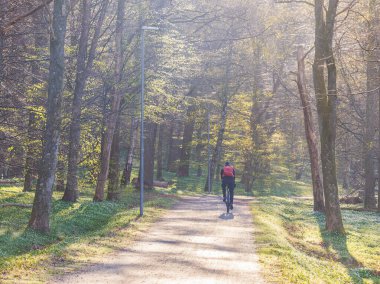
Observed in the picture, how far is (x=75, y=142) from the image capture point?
19406 mm

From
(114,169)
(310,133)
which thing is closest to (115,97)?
(114,169)

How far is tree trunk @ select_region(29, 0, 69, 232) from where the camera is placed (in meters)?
13.2

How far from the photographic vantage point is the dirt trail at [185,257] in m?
9.62

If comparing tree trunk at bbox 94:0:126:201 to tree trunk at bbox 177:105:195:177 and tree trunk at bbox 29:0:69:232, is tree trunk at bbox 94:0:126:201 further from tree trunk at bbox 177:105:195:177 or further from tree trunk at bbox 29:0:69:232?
tree trunk at bbox 177:105:195:177

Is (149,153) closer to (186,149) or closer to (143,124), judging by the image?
(143,124)

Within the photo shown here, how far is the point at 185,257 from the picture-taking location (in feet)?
38.5

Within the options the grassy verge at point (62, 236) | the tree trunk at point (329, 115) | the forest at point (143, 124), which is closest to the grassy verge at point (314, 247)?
the forest at point (143, 124)

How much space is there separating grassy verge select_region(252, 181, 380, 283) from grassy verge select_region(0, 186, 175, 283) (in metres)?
4.08

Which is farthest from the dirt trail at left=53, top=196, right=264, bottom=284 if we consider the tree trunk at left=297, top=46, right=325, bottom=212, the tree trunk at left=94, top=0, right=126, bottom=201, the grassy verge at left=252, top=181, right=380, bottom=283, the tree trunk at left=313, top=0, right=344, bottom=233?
the tree trunk at left=297, top=46, right=325, bottom=212

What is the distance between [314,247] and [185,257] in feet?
17.8

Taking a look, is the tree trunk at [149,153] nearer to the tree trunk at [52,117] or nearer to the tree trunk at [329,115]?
the tree trunk at [329,115]

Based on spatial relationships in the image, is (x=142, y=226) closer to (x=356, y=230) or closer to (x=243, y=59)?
(x=356, y=230)

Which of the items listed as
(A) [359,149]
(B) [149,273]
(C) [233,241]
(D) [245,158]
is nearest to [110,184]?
(C) [233,241]

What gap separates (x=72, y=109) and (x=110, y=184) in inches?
267
